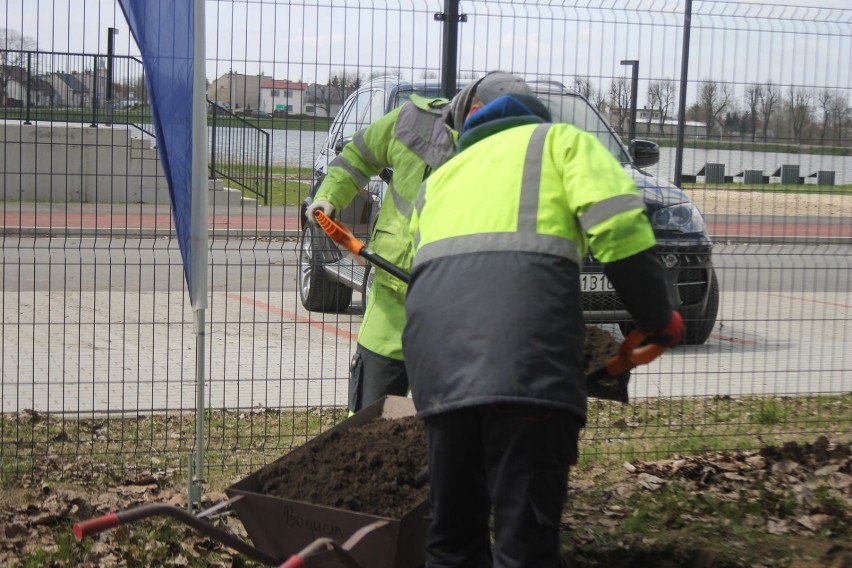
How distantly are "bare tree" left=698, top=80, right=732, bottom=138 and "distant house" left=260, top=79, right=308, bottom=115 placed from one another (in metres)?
2.29

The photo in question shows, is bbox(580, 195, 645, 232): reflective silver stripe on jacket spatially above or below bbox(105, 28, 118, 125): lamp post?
below

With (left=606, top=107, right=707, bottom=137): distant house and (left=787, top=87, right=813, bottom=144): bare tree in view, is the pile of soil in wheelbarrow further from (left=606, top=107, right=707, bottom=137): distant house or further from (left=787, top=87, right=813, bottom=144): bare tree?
(left=787, top=87, right=813, bottom=144): bare tree

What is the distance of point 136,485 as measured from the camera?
18.3 feet

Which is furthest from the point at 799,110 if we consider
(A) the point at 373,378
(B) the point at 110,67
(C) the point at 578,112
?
(B) the point at 110,67

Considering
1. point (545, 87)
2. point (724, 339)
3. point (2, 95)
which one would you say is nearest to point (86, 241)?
point (2, 95)

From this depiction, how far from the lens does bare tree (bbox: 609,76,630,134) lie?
6.17 metres

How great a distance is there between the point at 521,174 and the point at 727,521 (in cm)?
279

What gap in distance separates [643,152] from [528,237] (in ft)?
11.5

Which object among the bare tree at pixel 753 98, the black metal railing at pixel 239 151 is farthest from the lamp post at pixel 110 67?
the bare tree at pixel 753 98

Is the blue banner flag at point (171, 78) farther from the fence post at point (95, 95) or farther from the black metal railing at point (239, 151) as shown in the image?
the fence post at point (95, 95)

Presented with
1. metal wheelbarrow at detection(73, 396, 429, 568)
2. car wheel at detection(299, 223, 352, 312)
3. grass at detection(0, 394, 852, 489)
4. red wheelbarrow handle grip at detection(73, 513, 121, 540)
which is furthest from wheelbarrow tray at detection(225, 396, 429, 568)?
car wheel at detection(299, 223, 352, 312)

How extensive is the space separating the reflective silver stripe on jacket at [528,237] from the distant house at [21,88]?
11.3 ft

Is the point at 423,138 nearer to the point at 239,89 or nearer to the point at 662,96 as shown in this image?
the point at 239,89

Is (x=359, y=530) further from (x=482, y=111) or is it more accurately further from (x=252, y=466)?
(x=252, y=466)
